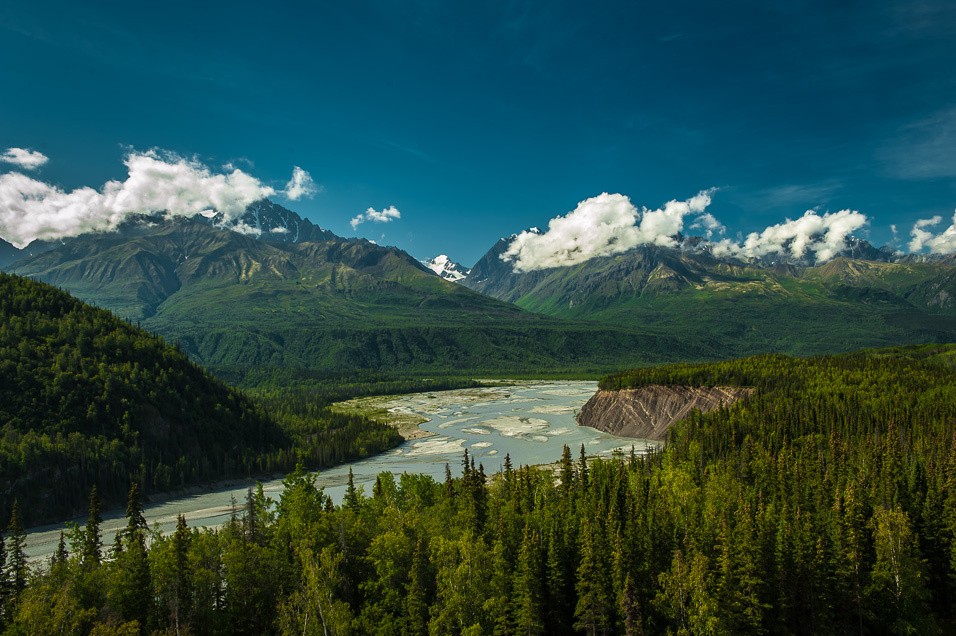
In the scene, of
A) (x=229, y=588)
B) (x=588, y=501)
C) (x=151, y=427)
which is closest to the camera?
(x=229, y=588)

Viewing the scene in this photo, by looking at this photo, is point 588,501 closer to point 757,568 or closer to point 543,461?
point 757,568

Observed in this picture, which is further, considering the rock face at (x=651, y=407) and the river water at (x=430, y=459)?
the rock face at (x=651, y=407)

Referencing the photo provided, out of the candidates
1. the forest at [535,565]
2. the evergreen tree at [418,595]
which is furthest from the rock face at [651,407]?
the evergreen tree at [418,595]

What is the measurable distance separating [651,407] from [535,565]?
132m

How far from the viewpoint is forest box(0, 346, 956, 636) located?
45000mm

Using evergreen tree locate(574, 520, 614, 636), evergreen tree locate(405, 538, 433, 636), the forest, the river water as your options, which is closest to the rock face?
the river water

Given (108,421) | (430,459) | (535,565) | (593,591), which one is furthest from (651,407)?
(108,421)

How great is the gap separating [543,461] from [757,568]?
82.6m

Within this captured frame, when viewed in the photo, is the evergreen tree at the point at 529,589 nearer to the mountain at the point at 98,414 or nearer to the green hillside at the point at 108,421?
the green hillside at the point at 108,421

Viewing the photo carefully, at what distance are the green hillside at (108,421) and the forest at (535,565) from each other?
56.5m

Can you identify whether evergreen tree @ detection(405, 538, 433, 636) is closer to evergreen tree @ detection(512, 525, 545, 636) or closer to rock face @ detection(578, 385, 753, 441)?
evergreen tree @ detection(512, 525, 545, 636)

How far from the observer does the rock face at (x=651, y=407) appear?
16175 cm

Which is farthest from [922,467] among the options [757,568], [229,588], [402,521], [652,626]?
[229,588]

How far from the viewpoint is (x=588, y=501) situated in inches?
2628
